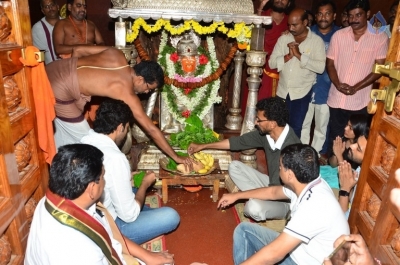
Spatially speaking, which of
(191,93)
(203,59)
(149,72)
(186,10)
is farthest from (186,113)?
(149,72)

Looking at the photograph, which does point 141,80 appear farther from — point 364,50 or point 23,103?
point 364,50

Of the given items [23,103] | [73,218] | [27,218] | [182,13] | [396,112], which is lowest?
[27,218]

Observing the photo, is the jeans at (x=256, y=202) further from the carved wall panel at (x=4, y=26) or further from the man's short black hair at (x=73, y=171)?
the carved wall panel at (x=4, y=26)

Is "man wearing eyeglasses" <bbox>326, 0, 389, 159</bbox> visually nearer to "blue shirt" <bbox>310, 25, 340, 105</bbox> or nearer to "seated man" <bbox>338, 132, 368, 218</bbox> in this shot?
"blue shirt" <bbox>310, 25, 340, 105</bbox>

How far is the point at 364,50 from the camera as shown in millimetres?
4430

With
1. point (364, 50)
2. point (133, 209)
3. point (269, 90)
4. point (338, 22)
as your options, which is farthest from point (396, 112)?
point (338, 22)

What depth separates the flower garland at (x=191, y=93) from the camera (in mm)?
5227

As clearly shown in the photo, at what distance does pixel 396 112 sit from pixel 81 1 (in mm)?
4213

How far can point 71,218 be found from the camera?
5.40 feet

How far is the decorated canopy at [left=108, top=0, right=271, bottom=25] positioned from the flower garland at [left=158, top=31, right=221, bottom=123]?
93cm

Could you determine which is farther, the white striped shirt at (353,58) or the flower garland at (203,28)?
the flower garland at (203,28)

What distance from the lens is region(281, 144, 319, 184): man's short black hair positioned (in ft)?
7.13

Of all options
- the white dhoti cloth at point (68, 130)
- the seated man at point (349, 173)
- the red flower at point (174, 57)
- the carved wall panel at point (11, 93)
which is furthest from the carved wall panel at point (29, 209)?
the red flower at point (174, 57)

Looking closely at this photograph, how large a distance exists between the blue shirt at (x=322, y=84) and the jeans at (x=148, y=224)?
9.91ft
